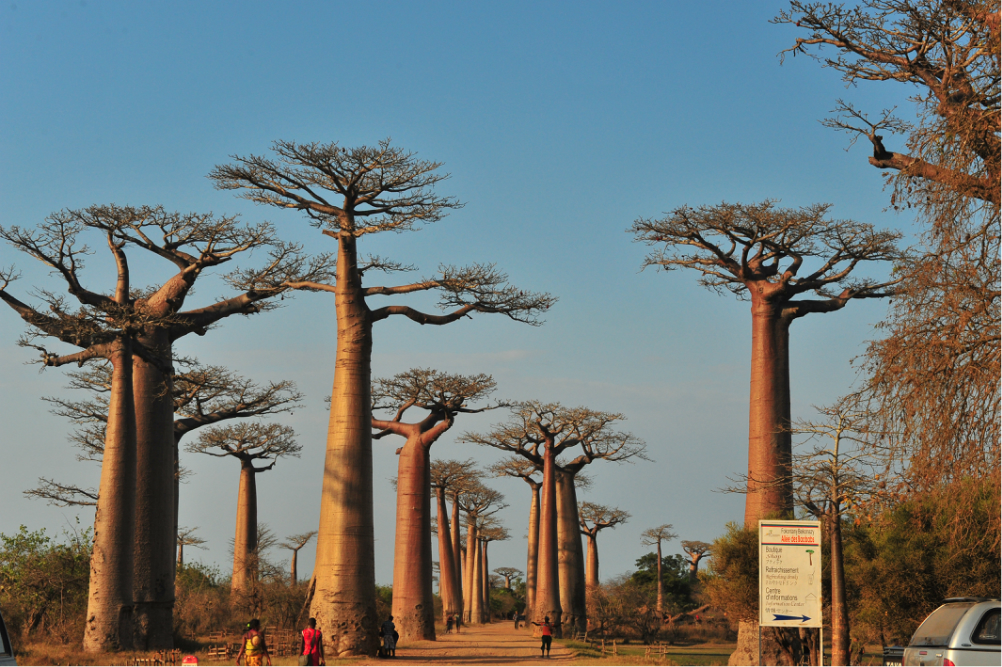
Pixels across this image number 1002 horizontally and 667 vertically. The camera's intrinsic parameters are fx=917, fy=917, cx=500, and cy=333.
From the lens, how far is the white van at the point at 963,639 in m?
7.05

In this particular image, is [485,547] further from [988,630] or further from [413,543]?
[988,630]

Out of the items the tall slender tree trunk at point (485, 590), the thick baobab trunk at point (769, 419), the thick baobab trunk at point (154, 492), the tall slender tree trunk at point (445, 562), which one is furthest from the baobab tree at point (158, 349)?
the tall slender tree trunk at point (485, 590)

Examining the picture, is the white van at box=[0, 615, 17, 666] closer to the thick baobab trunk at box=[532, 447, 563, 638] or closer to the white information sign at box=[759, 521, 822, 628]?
the white information sign at box=[759, 521, 822, 628]

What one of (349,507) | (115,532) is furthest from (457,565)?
(115,532)

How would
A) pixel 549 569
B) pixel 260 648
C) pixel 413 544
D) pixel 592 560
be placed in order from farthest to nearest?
pixel 592 560, pixel 549 569, pixel 413 544, pixel 260 648

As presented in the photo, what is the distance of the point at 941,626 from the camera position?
7.55m

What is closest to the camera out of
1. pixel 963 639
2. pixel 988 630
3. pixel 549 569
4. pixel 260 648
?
pixel 963 639

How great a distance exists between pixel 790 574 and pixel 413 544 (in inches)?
702

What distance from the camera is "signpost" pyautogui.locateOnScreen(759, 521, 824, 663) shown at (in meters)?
8.79

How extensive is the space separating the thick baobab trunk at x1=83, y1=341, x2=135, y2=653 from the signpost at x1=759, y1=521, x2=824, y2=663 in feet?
39.7

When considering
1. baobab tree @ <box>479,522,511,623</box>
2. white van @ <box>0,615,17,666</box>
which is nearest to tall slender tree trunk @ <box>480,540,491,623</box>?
baobab tree @ <box>479,522,511,623</box>

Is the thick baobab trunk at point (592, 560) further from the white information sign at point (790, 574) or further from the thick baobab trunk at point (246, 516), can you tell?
the white information sign at point (790, 574)

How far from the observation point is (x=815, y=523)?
29.4ft

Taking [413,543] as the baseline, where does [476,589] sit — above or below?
below
